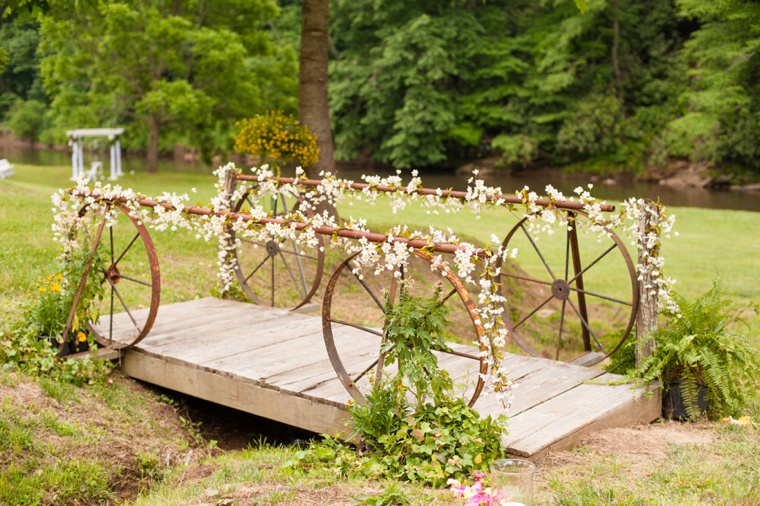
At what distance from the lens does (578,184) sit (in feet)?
107

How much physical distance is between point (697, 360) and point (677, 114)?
101 feet

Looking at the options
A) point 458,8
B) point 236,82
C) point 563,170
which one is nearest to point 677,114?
point 563,170

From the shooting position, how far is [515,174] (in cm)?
3616

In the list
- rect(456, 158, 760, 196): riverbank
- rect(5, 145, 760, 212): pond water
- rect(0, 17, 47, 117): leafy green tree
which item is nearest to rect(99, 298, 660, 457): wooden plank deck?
rect(5, 145, 760, 212): pond water

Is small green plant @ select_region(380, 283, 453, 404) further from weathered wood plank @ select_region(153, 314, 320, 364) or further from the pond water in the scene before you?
the pond water

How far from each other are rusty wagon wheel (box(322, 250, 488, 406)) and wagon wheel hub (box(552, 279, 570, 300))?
0.72 meters

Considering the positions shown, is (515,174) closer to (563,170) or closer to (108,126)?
(563,170)

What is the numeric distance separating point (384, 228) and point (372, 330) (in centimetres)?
722

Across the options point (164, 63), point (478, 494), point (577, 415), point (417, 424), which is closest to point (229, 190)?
point (417, 424)

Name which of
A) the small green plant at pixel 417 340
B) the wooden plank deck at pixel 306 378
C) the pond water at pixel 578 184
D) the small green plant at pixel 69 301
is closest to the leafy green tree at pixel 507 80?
the pond water at pixel 578 184

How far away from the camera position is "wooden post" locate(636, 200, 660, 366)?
5.49m

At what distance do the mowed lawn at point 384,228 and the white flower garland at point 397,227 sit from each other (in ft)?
2.49

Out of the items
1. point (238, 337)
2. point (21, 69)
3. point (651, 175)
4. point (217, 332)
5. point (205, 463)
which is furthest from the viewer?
point (21, 69)

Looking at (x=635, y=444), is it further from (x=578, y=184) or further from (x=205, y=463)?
(x=578, y=184)
